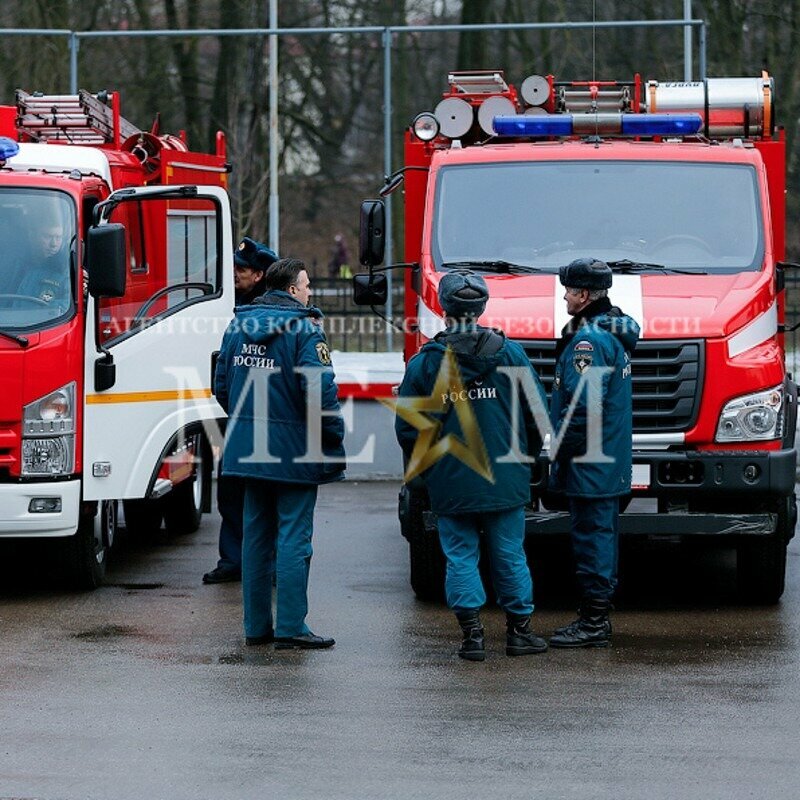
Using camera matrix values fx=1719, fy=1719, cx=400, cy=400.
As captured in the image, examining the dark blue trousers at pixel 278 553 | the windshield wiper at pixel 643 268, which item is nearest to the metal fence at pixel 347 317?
the windshield wiper at pixel 643 268

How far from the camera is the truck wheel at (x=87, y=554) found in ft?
31.2

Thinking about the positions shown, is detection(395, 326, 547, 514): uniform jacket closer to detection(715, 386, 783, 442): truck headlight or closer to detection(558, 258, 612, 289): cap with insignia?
detection(558, 258, 612, 289): cap with insignia

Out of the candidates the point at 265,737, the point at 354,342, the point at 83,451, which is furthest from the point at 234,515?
the point at 354,342

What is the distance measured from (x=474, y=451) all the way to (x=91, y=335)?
8.30 ft

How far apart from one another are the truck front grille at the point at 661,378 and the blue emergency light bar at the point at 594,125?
190 centimetres

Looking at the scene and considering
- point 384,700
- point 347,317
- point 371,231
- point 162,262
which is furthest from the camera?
point 347,317

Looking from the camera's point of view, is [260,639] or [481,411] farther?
[260,639]

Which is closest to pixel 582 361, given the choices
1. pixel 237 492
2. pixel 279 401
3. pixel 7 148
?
pixel 279 401

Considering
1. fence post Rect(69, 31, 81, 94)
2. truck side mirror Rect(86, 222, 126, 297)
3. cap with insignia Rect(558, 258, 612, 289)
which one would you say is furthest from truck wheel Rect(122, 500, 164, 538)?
fence post Rect(69, 31, 81, 94)

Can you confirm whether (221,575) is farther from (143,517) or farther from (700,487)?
(700,487)

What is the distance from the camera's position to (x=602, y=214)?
9.58 metres

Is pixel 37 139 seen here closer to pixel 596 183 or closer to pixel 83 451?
pixel 83 451

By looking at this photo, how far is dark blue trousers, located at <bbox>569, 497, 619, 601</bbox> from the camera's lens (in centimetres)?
→ 812

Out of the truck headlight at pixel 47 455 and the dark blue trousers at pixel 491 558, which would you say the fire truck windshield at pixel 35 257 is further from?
the dark blue trousers at pixel 491 558
